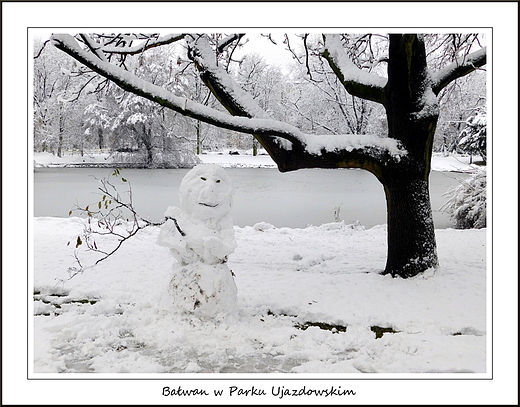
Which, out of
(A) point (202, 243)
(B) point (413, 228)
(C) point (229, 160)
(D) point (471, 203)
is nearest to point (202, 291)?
(A) point (202, 243)

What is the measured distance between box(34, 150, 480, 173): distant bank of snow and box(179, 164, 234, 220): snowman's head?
777cm

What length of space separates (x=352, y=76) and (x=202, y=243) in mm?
3044

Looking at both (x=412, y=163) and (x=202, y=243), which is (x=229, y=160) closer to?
(x=412, y=163)

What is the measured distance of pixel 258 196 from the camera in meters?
12.0

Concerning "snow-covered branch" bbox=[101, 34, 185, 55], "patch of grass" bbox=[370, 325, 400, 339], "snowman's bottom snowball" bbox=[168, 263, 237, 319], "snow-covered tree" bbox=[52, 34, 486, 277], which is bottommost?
"patch of grass" bbox=[370, 325, 400, 339]

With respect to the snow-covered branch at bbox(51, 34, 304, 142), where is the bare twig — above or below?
below

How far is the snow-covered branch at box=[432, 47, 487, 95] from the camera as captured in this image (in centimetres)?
473

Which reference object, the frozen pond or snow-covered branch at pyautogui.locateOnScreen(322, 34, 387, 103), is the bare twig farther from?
snow-covered branch at pyautogui.locateOnScreen(322, 34, 387, 103)

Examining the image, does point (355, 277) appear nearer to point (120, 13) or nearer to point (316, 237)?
point (316, 237)

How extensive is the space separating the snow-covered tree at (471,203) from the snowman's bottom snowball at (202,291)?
24.0ft

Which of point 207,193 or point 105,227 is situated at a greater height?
point 207,193

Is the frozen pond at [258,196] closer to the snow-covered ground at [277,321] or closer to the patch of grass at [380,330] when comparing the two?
the snow-covered ground at [277,321]

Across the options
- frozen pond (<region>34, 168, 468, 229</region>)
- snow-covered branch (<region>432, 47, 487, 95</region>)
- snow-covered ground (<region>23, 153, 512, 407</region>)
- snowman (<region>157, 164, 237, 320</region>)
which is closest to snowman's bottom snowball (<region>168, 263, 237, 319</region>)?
snowman (<region>157, 164, 237, 320</region>)

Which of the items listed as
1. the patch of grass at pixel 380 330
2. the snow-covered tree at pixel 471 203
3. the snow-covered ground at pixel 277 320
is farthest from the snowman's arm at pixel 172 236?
the snow-covered tree at pixel 471 203
